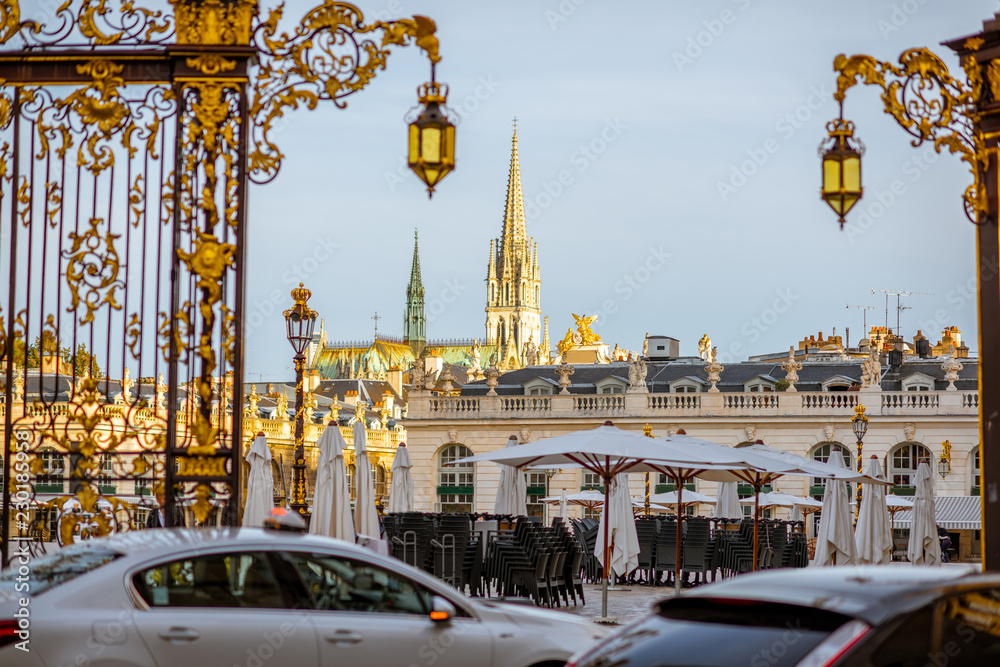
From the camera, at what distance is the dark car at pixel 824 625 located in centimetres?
482

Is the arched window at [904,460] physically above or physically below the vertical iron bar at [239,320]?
below

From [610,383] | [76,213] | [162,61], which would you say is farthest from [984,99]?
[610,383]

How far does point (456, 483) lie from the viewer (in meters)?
54.2

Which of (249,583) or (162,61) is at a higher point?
(162,61)

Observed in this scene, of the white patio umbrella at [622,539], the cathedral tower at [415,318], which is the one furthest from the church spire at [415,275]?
the white patio umbrella at [622,539]

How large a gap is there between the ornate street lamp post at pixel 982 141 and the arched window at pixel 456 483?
44.0m

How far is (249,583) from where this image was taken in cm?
656

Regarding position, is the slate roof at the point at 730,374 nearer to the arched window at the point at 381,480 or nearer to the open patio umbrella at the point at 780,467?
the arched window at the point at 381,480

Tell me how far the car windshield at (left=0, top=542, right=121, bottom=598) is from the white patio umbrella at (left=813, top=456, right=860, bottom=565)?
51.5ft

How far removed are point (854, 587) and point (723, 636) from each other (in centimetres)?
58

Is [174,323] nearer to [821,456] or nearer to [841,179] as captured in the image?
[841,179]

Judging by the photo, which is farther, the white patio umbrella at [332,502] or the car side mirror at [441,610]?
the white patio umbrella at [332,502]

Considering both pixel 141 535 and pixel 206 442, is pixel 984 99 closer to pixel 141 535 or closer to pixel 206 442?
pixel 206 442

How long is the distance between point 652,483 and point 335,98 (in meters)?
44.4
